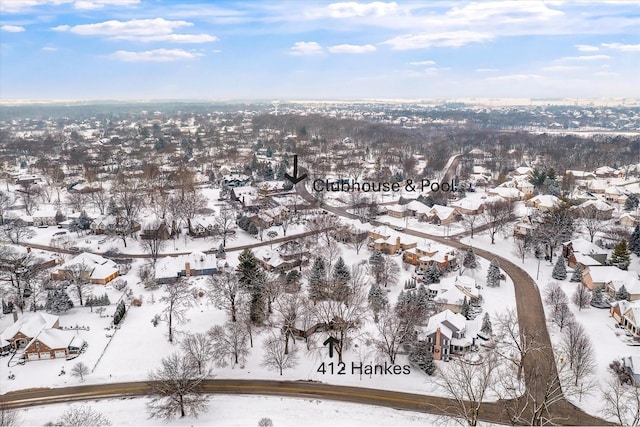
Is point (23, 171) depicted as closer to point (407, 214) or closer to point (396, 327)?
point (407, 214)

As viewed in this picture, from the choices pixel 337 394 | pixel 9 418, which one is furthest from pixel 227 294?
pixel 9 418

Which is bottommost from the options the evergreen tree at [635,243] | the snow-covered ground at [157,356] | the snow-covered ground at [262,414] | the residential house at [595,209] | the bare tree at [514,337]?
the snow-covered ground at [262,414]

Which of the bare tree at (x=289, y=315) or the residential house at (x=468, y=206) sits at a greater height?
the residential house at (x=468, y=206)

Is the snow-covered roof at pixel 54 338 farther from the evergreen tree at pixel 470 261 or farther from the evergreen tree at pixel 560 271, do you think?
the evergreen tree at pixel 560 271

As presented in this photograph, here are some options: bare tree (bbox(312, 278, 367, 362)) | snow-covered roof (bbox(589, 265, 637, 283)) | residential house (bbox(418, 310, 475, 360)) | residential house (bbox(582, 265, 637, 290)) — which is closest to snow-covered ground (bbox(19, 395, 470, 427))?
bare tree (bbox(312, 278, 367, 362))

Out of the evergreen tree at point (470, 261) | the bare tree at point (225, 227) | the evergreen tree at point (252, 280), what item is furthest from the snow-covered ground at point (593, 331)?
the bare tree at point (225, 227)

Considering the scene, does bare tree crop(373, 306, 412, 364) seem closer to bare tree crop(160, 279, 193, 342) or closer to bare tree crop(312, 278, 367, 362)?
bare tree crop(312, 278, 367, 362)

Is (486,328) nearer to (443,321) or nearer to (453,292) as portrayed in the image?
(443,321)

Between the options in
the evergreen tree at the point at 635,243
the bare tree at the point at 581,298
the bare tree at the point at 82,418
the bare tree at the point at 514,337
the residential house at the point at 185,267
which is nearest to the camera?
the bare tree at the point at 82,418
